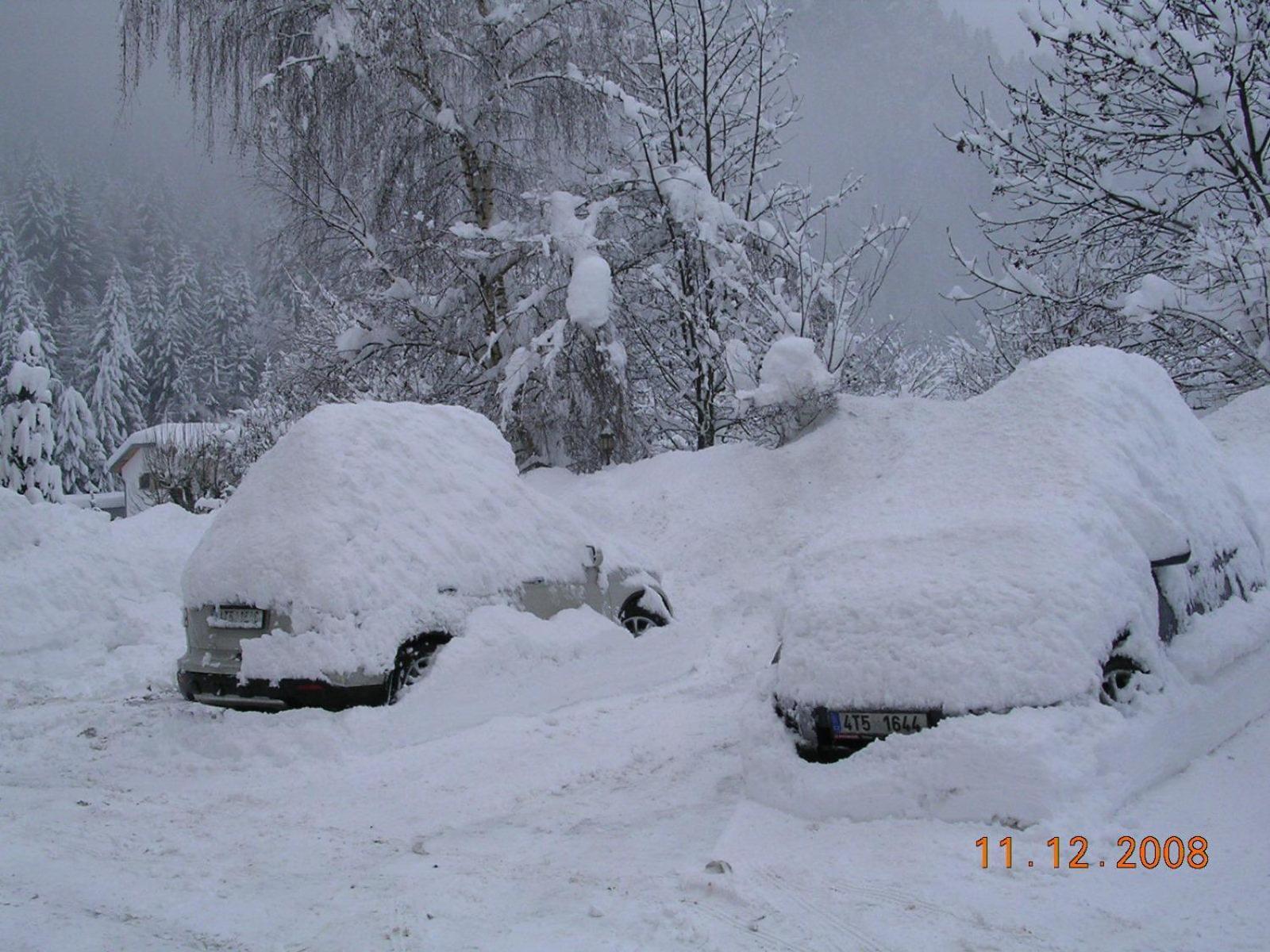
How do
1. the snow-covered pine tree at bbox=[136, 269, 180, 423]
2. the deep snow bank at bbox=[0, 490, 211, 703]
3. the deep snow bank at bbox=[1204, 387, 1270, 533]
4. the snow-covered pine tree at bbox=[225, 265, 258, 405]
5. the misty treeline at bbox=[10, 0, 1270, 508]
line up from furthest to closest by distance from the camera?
the snow-covered pine tree at bbox=[225, 265, 258, 405] → the snow-covered pine tree at bbox=[136, 269, 180, 423] → the misty treeline at bbox=[10, 0, 1270, 508] → the deep snow bank at bbox=[1204, 387, 1270, 533] → the deep snow bank at bbox=[0, 490, 211, 703]

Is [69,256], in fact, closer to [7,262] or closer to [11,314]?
[7,262]

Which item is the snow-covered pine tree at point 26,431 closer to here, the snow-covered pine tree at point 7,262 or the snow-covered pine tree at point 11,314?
the snow-covered pine tree at point 11,314

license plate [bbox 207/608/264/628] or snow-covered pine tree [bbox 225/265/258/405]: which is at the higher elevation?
snow-covered pine tree [bbox 225/265/258/405]

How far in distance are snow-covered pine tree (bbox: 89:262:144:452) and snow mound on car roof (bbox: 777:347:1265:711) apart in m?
56.8

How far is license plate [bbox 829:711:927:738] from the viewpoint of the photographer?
171 inches

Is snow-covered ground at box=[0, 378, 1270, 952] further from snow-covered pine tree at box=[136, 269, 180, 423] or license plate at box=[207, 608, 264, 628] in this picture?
snow-covered pine tree at box=[136, 269, 180, 423]

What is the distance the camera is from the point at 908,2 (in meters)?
110

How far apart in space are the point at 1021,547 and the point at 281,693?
4.24 metres

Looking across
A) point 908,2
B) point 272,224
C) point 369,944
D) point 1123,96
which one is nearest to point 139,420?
point 272,224

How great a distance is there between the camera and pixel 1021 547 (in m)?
4.80

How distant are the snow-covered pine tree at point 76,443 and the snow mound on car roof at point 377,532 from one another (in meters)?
42.4

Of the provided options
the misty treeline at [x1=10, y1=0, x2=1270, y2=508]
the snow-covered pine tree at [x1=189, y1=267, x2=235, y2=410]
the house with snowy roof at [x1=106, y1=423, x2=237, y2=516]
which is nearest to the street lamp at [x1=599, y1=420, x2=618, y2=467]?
the misty treeline at [x1=10, y1=0, x2=1270, y2=508]

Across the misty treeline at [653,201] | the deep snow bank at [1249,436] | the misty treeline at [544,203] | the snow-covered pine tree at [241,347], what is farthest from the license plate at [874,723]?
the snow-covered pine tree at [241,347]

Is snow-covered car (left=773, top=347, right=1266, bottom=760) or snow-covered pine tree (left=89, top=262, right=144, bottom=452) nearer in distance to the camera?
snow-covered car (left=773, top=347, right=1266, bottom=760)
